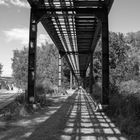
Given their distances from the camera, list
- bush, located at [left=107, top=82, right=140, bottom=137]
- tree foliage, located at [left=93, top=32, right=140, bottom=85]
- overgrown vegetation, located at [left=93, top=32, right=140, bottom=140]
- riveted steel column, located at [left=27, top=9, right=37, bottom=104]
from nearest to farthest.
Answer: bush, located at [left=107, top=82, right=140, bottom=137]
overgrown vegetation, located at [left=93, top=32, right=140, bottom=140]
riveted steel column, located at [left=27, top=9, right=37, bottom=104]
tree foliage, located at [left=93, top=32, right=140, bottom=85]

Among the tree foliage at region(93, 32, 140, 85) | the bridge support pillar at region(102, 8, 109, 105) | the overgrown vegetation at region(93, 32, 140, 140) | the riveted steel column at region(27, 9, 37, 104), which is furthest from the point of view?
the tree foliage at region(93, 32, 140, 85)

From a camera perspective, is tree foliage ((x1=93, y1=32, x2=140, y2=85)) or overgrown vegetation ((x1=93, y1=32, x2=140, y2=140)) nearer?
overgrown vegetation ((x1=93, y1=32, x2=140, y2=140))

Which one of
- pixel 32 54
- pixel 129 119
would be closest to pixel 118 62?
pixel 32 54

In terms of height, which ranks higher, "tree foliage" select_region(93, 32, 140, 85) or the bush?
"tree foliage" select_region(93, 32, 140, 85)

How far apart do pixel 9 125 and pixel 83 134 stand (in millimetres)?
2632

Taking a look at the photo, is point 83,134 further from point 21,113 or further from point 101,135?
point 21,113

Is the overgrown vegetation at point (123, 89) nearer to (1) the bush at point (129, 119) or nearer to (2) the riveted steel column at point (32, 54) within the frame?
(1) the bush at point (129, 119)

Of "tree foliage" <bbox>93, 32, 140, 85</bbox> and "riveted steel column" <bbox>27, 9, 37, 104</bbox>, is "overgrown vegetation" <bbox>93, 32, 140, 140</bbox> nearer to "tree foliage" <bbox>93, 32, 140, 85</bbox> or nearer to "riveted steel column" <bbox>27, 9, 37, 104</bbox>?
"tree foliage" <bbox>93, 32, 140, 85</bbox>

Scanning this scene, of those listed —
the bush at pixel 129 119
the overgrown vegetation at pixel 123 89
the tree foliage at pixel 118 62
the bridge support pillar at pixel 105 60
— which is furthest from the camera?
the tree foliage at pixel 118 62

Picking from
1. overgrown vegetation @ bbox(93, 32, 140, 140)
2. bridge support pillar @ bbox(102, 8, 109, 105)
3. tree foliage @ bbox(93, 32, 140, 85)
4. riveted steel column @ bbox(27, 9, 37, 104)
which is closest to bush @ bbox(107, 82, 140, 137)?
overgrown vegetation @ bbox(93, 32, 140, 140)

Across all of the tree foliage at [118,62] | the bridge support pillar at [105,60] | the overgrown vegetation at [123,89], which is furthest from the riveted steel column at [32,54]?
the tree foliage at [118,62]

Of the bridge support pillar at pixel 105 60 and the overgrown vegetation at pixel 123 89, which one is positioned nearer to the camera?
the overgrown vegetation at pixel 123 89

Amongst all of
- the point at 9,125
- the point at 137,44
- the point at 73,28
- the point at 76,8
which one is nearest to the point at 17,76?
the point at 137,44

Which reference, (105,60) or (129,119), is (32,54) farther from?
(129,119)
